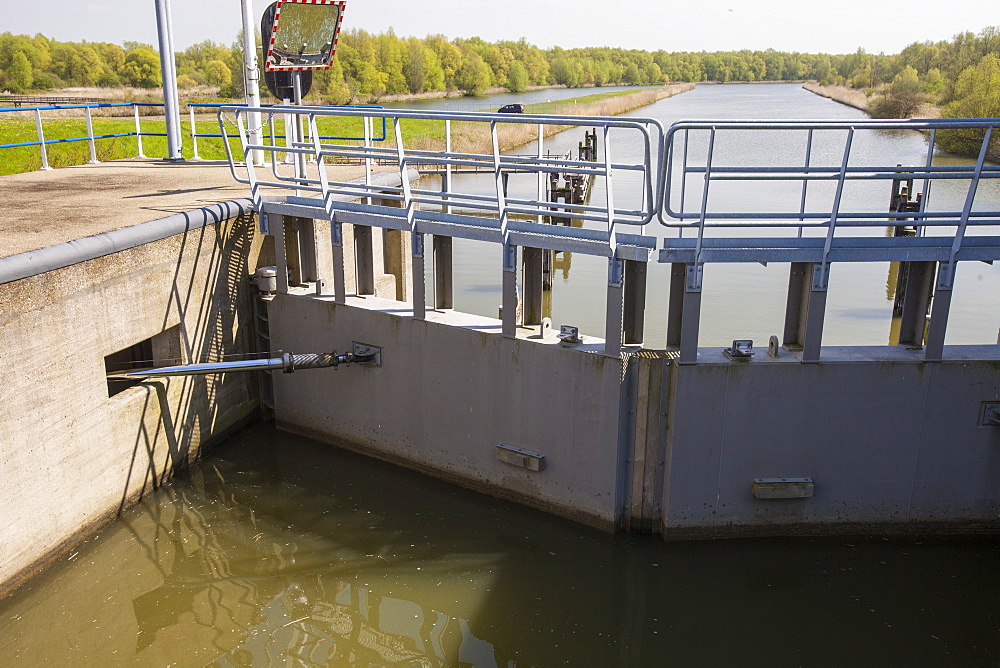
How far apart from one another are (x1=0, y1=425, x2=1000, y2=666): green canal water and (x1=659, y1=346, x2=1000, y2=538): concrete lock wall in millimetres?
257

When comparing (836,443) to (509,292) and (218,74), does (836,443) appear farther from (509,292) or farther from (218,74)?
(218,74)

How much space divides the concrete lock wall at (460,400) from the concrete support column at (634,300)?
1.32 feet

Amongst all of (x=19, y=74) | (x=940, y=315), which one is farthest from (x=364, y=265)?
(x=19, y=74)

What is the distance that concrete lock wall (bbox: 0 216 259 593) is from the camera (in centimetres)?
582

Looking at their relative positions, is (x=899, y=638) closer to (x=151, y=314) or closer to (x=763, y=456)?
(x=763, y=456)

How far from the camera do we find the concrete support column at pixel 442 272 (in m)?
7.68

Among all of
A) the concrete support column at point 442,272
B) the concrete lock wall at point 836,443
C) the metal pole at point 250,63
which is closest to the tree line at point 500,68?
the metal pole at point 250,63

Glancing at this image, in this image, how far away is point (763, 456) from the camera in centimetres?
659

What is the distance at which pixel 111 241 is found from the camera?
21.7 ft

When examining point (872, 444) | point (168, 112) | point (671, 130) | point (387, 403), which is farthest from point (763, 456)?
point (168, 112)

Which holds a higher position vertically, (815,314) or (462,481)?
(815,314)

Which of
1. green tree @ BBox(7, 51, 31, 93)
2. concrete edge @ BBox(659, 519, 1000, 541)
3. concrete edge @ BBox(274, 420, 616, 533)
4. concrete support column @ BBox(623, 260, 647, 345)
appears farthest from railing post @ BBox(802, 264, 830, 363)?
green tree @ BBox(7, 51, 31, 93)

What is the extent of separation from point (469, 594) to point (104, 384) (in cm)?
345

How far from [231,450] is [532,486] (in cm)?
330
